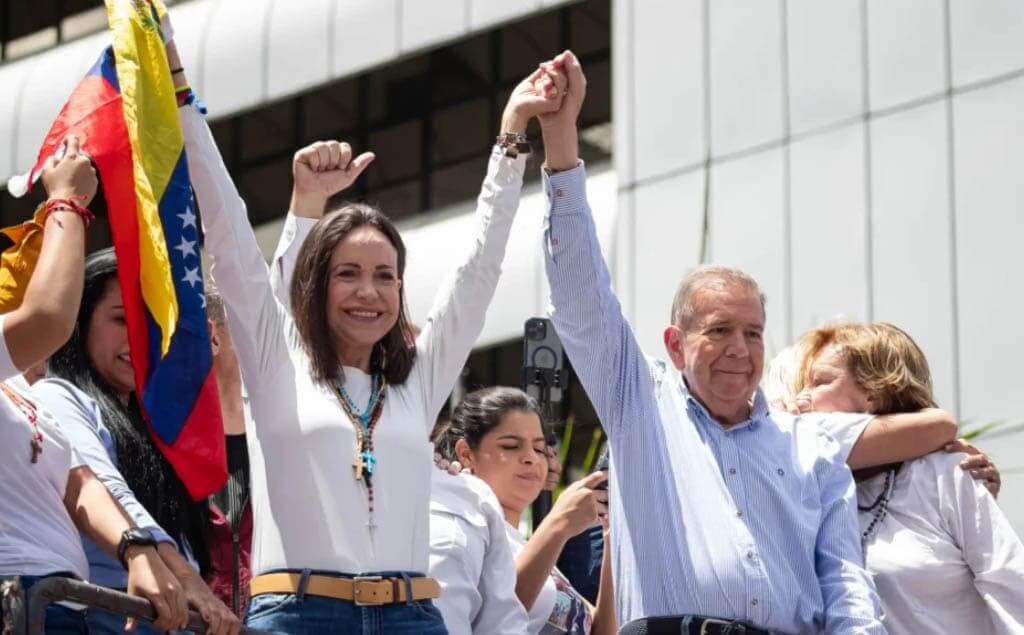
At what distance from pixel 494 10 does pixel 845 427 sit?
12188 mm

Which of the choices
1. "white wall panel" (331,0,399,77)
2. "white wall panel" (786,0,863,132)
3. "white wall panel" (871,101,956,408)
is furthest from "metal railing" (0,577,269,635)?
"white wall panel" (331,0,399,77)

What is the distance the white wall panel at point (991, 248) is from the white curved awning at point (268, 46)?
4446mm

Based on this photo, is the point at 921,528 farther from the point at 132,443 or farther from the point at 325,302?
the point at 132,443

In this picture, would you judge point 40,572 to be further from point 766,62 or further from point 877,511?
point 766,62

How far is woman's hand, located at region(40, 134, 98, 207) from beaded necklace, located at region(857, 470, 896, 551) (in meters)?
2.44

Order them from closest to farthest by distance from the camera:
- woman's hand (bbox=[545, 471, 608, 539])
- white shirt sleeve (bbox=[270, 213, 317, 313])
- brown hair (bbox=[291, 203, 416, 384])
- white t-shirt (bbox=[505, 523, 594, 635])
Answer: brown hair (bbox=[291, 203, 416, 384])
white shirt sleeve (bbox=[270, 213, 317, 313])
woman's hand (bbox=[545, 471, 608, 539])
white t-shirt (bbox=[505, 523, 594, 635])

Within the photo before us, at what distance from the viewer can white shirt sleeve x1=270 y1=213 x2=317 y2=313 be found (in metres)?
5.51

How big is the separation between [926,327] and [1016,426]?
1.09m

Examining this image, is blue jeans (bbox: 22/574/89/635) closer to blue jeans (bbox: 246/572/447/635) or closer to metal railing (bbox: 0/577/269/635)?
metal railing (bbox: 0/577/269/635)

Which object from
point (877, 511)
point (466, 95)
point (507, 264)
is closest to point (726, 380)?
point (877, 511)

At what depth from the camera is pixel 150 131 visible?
5.04 m

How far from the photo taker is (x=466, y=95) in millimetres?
19422

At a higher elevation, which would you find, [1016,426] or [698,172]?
[698,172]

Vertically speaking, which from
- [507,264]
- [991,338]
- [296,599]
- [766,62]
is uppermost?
[766,62]
